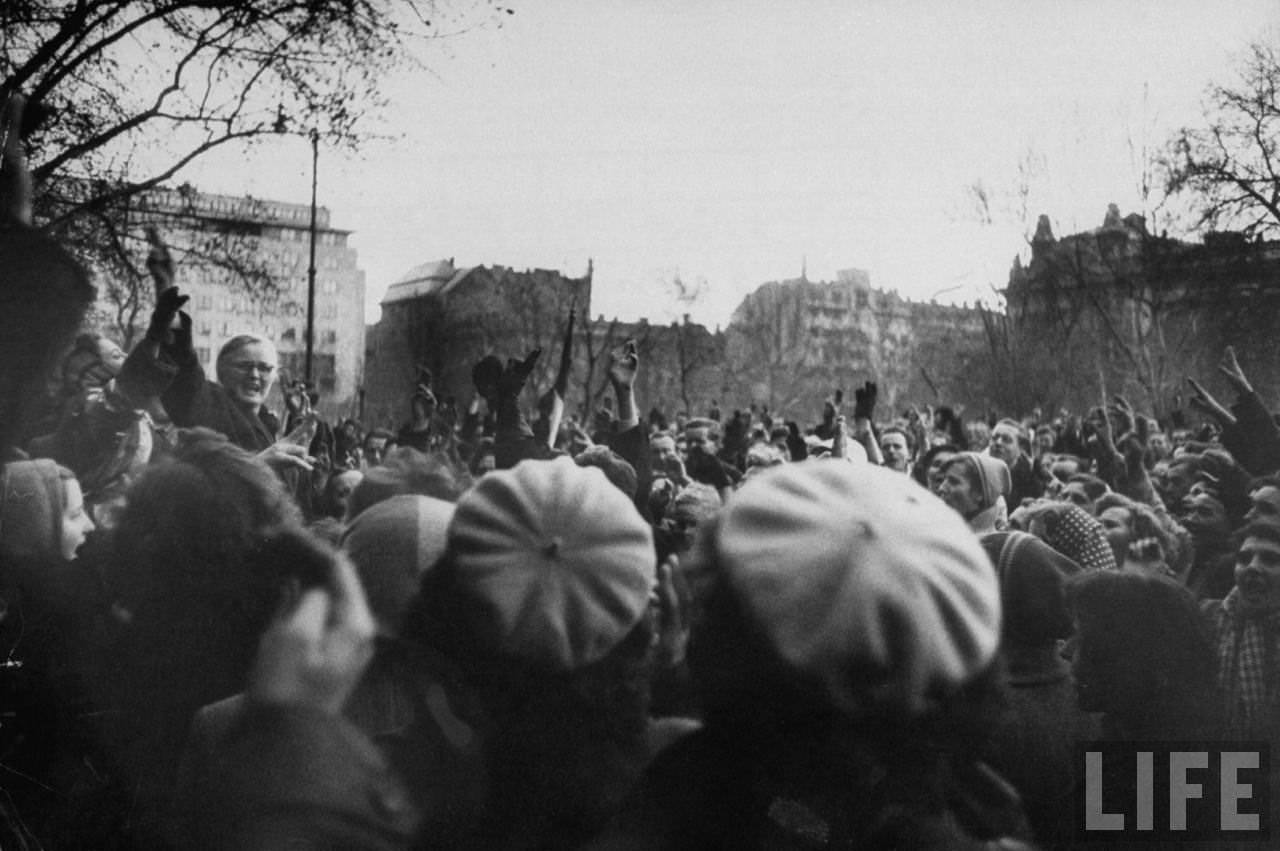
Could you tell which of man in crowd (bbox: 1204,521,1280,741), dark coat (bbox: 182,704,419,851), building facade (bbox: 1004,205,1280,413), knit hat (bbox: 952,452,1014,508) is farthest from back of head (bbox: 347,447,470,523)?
man in crowd (bbox: 1204,521,1280,741)

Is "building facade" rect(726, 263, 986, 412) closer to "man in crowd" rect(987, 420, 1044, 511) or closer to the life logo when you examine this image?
"man in crowd" rect(987, 420, 1044, 511)

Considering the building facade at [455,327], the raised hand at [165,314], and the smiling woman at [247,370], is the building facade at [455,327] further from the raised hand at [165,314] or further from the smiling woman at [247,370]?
the raised hand at [165,314]

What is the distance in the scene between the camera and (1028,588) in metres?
2.34

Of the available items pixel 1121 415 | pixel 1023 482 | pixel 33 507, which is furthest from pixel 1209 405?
pixel 33 507

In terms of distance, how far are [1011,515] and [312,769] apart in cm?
160

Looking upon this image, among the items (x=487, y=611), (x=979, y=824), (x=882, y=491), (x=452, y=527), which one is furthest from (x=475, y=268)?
(x=979, y=824)

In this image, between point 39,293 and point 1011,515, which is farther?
point 1011,515

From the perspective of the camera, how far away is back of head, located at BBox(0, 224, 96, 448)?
2566mm

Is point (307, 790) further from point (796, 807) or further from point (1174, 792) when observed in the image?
point (1174, 792)

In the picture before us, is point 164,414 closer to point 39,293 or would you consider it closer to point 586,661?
point 39,293

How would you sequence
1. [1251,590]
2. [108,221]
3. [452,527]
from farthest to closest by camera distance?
[1251,590] → [108,221] → [452,527]

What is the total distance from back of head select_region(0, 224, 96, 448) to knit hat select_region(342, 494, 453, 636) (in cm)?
78

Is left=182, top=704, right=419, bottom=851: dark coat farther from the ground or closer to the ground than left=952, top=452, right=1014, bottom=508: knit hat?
closer to the ground

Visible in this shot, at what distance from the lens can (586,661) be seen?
227 cm
